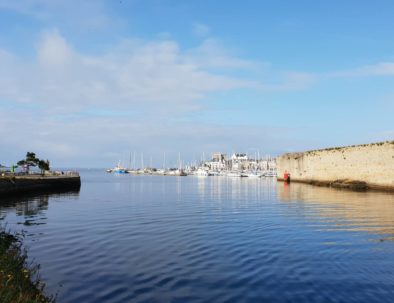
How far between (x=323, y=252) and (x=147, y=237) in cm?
872

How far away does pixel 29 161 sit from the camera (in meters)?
68.7

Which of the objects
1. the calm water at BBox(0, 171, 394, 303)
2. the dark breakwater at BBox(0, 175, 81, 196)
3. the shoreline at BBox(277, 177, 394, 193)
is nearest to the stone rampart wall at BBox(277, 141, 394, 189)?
the shoreline at BBox(277, 177, 394, 193)

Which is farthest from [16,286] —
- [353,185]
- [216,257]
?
[353,185]

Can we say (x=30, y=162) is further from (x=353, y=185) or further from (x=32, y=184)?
(x=353, y=185)

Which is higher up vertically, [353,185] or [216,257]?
[353,185]

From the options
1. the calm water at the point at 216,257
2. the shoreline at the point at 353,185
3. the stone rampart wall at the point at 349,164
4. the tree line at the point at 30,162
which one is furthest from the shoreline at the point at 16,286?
the tree line at the point at 30,162

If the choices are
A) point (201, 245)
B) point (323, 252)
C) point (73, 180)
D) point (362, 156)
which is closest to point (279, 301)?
point (323, 252)

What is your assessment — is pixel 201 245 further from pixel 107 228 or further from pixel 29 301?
pixel 29 301

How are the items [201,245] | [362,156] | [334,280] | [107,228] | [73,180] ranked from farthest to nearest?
[73,180] → [362,156] → [107,228] → [201,245] → [334,280]

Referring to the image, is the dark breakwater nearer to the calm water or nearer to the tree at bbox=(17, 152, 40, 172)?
the tree at bbox=(17, 152, 40, 172)

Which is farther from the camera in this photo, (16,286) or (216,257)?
(216,257)

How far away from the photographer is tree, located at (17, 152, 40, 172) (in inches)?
2649

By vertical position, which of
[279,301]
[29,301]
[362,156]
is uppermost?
[362,156]

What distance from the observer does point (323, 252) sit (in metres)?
16.2
